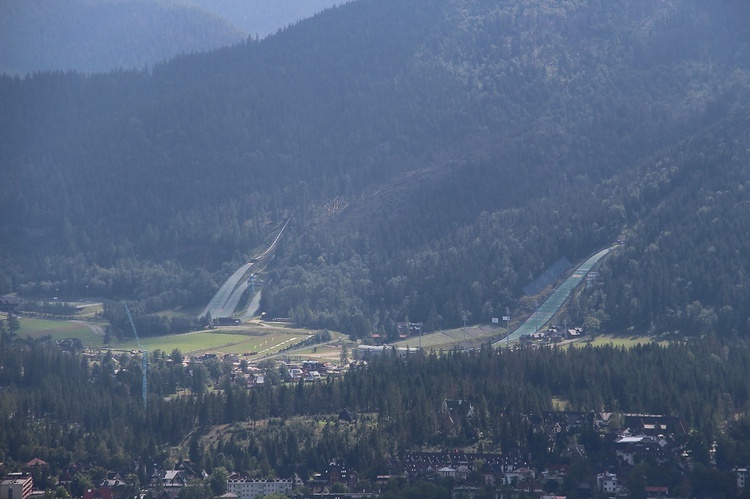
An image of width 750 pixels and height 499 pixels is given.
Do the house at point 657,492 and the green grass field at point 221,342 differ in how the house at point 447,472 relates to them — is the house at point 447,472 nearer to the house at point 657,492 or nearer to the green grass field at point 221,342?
the house at point 657,492

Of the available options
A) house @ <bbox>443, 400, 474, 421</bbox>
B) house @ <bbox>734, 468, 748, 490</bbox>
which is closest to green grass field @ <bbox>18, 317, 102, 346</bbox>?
house @ <bbox>443, 400, 474, 421</bbox>

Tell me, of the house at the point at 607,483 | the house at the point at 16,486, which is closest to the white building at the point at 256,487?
the house at the point at 16,486

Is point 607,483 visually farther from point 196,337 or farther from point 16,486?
point 196,337

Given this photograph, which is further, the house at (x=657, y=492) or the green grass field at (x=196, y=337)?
the green grass field at (x=196, y=337)

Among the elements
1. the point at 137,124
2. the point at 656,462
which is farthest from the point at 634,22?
the point at 656,462

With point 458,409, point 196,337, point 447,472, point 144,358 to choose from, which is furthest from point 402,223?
point 447,472
